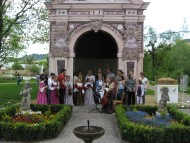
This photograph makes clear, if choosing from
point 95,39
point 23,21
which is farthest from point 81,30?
point 23,21

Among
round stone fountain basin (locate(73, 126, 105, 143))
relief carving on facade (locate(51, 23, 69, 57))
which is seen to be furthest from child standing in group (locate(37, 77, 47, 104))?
round stone fountain basin (locate(73, 126, 105, 143))

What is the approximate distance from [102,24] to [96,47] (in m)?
3.89

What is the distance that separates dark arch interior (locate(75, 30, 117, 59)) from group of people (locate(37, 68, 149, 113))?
12.4 ft

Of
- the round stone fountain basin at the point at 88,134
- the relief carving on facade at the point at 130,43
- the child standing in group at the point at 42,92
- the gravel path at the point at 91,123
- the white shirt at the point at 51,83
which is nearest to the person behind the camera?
the round stone fountain basin at the point at 88,134

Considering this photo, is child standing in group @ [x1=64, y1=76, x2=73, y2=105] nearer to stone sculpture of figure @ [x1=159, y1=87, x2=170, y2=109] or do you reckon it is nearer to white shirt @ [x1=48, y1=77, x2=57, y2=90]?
white shirt @ [x1=48, y1=77, x2=57, y2=90]

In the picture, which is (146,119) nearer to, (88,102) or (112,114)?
(112,114)

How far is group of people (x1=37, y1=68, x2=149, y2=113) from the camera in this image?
1526 centimetres

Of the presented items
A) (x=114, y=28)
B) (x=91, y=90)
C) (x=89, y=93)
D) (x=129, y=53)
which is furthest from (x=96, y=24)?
(x=89, y=93)

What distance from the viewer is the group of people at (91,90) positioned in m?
15.3

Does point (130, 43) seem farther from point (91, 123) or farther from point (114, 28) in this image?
point (91, 123)

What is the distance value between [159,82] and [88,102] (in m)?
5.22

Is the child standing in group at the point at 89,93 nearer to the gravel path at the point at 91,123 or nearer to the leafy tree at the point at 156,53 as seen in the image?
the gravel path at the point at 91,123

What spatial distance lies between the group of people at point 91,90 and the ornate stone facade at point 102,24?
1.51m

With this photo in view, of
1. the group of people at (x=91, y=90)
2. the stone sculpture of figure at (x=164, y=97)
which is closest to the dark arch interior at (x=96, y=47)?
the group of people at (x=91, y=90)
